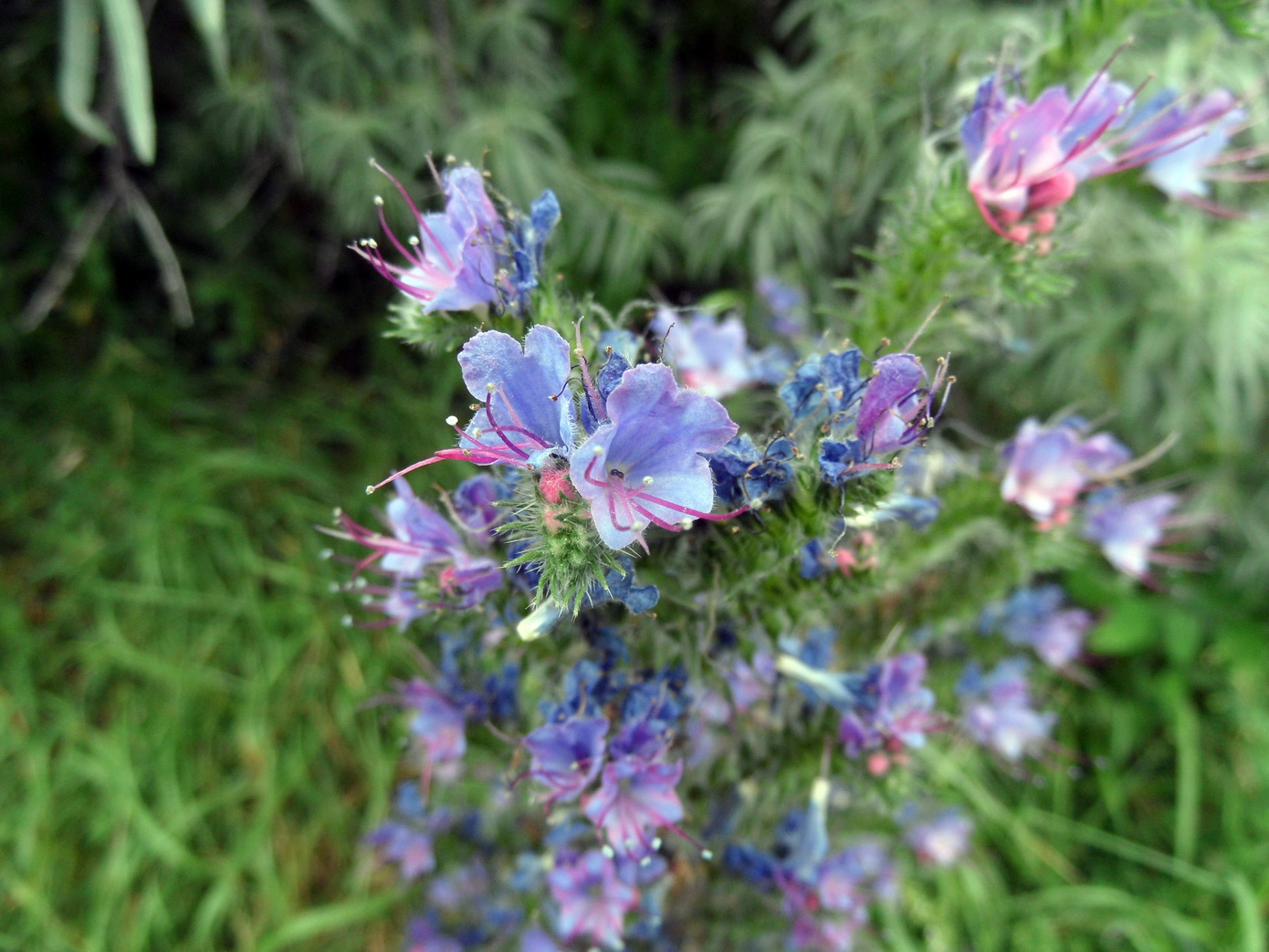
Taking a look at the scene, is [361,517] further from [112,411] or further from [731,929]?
[731,929]

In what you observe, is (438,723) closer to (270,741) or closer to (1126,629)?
(270,741)

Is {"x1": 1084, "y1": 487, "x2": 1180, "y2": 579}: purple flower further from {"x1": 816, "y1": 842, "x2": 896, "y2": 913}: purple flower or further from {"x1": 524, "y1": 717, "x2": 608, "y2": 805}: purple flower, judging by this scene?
{"x1": 524, "y1": 717, "x2": 608, "y2": 805}: purple flower

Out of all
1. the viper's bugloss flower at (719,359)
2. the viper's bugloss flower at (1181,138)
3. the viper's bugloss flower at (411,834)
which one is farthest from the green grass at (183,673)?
the viper's bugloss flower at (1181,138)

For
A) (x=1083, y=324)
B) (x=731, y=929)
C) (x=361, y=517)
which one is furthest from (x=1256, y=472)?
(x=361, y=517)

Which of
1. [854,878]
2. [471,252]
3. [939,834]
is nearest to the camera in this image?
[471,252]

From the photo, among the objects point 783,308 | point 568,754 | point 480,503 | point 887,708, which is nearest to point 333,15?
point 783,308

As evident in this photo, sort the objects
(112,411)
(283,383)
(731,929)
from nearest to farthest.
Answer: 1. (731,929)
2. (112,411)
3. (283,383)

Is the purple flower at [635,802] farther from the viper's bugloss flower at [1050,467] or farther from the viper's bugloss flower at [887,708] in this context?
the viper's bugloss flower at [1050,467]
